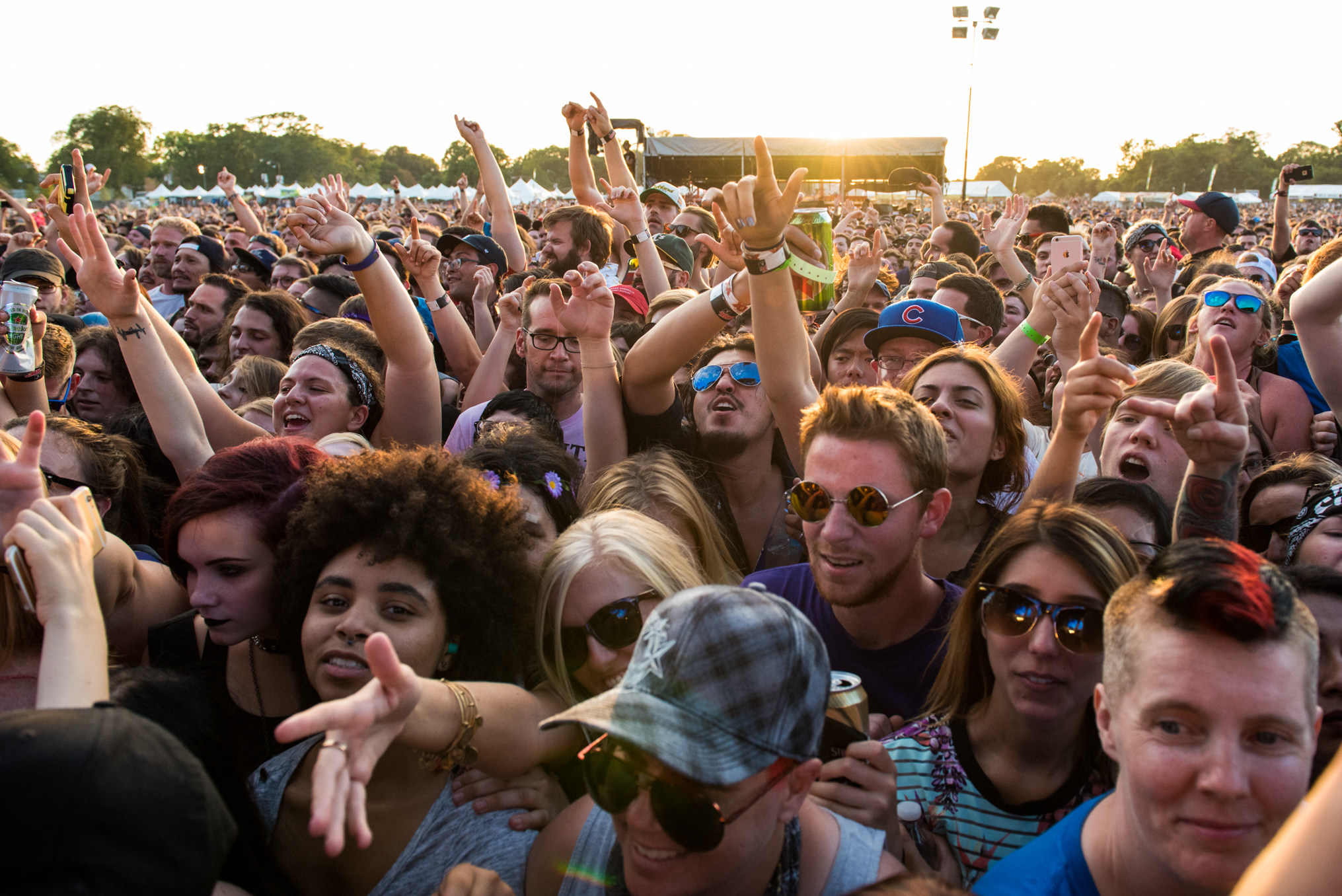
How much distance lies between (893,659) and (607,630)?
844 millimetres

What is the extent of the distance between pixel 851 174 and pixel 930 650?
3343 centimetres

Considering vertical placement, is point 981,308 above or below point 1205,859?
above

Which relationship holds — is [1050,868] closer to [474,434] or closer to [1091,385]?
[1091,385]

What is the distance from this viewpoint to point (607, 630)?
85.4 inches

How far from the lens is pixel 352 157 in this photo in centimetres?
10494

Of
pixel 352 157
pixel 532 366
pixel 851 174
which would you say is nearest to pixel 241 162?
pixel 352 157

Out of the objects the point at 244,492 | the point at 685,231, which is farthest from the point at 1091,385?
the point at 685,231

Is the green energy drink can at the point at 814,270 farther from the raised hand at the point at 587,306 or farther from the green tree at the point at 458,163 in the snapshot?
the green tree at the point at 458,163

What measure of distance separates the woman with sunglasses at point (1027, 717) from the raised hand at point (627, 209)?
14.8 ft

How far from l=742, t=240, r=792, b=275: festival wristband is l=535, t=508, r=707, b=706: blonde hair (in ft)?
3.36

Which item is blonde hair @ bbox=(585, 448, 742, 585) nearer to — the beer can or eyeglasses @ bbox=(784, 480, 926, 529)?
eyeglasses @ bbox=(784, 480, 926, 529)

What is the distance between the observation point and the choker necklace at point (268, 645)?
2.32m

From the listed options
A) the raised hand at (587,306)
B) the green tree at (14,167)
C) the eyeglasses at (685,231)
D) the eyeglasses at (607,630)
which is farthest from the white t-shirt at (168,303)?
the green tree at (14,167)

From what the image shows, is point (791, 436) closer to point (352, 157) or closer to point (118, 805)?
point (118, 805)
